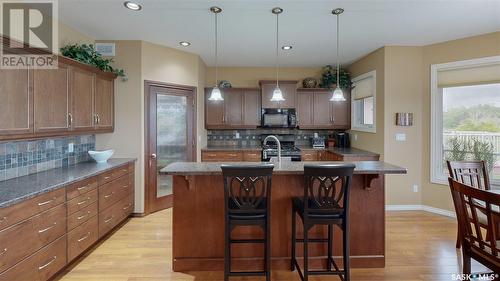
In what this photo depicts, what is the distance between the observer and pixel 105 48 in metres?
4.14

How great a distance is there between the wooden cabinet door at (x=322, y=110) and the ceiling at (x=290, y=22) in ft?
4.07

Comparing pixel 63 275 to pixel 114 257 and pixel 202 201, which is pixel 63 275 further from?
pixel 202 201

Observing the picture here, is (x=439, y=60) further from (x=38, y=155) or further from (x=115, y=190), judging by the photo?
(x=38, y=155)

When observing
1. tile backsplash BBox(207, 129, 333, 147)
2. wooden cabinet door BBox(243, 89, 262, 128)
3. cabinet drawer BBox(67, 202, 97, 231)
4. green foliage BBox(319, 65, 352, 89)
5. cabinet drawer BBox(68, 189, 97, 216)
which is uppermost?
green foliage BBox(319, 65, 352, 89)

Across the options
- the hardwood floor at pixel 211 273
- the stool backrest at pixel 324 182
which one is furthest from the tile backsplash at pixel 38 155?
the stool backrest at pixel 324 182

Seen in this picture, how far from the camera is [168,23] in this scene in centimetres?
354

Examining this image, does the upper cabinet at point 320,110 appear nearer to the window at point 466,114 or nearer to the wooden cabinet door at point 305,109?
the wooden cabinet door at point 305,109

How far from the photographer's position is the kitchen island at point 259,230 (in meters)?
2.68

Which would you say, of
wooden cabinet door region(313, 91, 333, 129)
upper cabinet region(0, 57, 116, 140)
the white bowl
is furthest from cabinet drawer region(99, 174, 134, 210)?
wooden cabinet door region(313, 91, 333, 129)

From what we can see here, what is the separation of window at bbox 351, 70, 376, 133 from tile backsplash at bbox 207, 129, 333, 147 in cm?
71

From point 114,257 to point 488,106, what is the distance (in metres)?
5.31

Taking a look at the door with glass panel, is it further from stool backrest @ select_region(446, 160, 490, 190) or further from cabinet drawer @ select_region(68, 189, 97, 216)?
stool backrest @ select_region(446, 160, 490, 190)

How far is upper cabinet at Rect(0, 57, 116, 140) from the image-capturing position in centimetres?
231

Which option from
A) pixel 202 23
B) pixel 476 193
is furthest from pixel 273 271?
pixel 202 23
